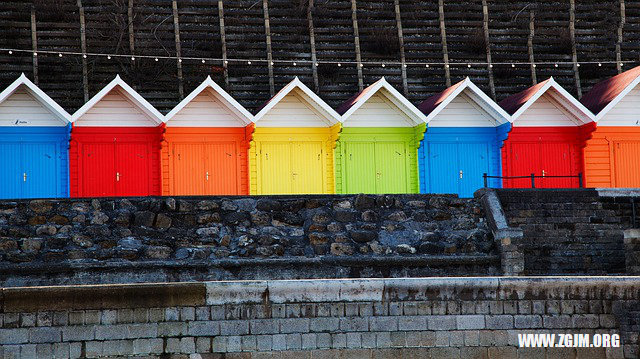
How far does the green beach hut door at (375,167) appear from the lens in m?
23.0

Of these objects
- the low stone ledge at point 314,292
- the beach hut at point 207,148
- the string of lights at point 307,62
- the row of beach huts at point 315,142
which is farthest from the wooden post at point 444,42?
the low stone ledge at point 314,292

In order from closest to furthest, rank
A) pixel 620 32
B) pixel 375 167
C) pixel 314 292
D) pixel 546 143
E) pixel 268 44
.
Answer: pixel 314 292, pixel 375 167, pixel 546 143, pixel 268 44, pixel 620 32

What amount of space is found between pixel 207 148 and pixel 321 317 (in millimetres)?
9201

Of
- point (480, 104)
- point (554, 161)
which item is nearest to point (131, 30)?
point (480, 104)

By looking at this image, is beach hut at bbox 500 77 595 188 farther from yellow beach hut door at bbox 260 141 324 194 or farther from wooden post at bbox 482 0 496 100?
yellow beach hut door at bbox 260 141 324 194

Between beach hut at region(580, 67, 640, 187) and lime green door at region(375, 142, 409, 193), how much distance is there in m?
4.11

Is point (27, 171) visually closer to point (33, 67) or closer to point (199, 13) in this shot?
point (33, 67)

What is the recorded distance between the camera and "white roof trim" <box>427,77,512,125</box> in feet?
74.3

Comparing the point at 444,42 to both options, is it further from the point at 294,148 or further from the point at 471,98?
the point at 294,148

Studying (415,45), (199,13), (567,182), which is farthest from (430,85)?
(199,13)

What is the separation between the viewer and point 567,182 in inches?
933

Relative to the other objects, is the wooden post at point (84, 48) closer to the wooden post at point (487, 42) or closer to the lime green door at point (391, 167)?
the lime green door at point (391, 167)

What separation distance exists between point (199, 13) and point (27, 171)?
19.1ft

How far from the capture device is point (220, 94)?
2234 centimetres
